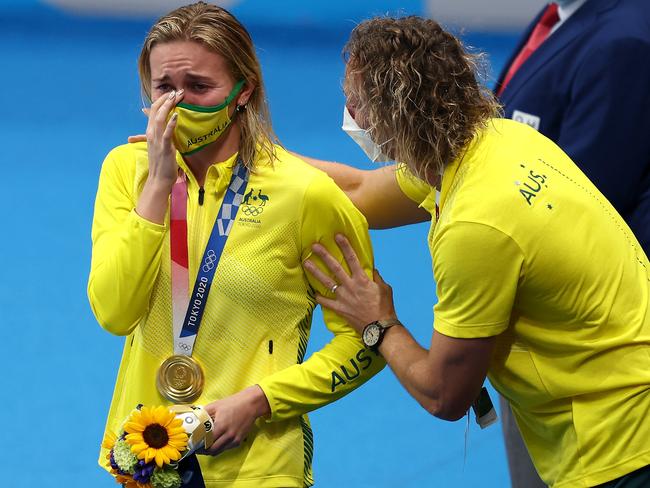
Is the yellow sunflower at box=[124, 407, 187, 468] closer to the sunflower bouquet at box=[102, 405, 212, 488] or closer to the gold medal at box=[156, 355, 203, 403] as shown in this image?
the sunflower bouquet at box=[102, 405, 212, 488]

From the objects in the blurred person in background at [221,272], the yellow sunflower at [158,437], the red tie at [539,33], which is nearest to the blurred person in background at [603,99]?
the red tie at [539,33]

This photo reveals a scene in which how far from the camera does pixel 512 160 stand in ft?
8.60

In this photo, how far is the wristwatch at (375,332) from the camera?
9.29ft

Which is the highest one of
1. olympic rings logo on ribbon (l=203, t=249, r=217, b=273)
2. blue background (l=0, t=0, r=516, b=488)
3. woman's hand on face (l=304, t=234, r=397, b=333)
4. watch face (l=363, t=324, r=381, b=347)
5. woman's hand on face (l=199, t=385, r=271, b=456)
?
olympic rings logo on ribbon (l=203, t=249, r=217, b=273)

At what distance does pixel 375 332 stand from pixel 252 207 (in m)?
0.43

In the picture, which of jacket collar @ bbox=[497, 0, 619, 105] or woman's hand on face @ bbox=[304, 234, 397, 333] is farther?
jacket collar @ bbox=[497, 0, 619, 105]

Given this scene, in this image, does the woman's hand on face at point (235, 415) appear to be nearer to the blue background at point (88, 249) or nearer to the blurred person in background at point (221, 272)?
the blurred person in background at point (221, 272)

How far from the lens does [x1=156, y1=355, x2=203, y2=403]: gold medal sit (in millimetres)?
2789

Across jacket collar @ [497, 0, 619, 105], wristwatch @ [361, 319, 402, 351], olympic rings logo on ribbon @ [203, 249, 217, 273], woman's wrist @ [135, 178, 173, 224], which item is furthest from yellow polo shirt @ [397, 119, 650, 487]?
jacket collar @ [497, 0, 619, 105]

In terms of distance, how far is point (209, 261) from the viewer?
9.14 ft

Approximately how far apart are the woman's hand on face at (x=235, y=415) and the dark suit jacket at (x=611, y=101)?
1.31 meters

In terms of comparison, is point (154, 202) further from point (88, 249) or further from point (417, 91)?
point (88, 249)

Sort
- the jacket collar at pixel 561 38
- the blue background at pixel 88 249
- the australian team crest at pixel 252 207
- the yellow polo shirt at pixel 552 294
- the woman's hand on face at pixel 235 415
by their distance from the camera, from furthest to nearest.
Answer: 1. the blue background at pixel 88 249
2. the jacket collar at pixel 561 38
3. the australian team crest at pixel 252 207
4. the woman's hand on face at pixel 235 415
5. the yellow polo shirt at pixel 552 294

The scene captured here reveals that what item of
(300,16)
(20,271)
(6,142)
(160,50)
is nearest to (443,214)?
(160,50)
